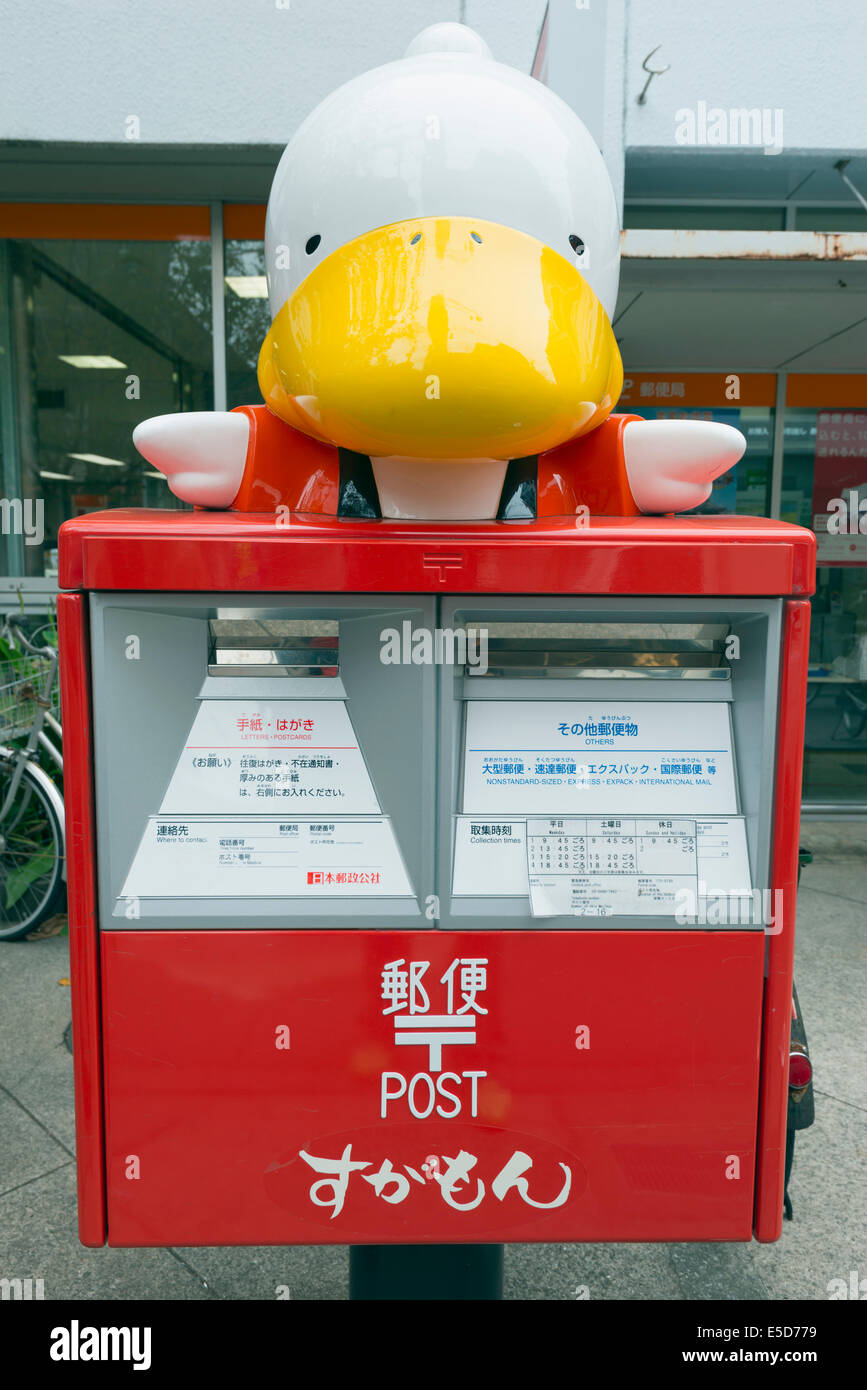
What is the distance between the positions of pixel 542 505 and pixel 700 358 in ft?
15.3

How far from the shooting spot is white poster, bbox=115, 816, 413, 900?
1454 mm

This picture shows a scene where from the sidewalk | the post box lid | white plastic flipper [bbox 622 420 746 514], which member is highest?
white plastic flipper [bbox 622 420 746 514]

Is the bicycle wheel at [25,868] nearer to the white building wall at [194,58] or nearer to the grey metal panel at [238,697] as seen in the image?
the grey metal panel at [238,697]

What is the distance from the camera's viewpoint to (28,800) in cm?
417

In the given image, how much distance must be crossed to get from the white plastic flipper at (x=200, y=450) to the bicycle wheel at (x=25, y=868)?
8.87 ft

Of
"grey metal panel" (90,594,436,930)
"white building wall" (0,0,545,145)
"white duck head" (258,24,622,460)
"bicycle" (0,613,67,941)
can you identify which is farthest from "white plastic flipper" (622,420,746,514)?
"white building wall" (0,0,545,145)

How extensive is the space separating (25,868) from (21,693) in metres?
0.82

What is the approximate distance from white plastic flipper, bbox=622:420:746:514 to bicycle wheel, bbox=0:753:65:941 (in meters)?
3.24

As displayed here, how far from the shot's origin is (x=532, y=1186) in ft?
4.94

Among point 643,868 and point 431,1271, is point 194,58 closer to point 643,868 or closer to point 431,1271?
point 643,868

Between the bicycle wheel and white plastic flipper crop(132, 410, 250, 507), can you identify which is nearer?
white plastic flipper crop(132, 410, 250, 507)

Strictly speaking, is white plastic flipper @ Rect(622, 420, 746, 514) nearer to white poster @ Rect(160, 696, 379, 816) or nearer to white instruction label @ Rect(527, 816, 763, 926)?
white instruction label @ Rect(527, 816, 763, 926)
